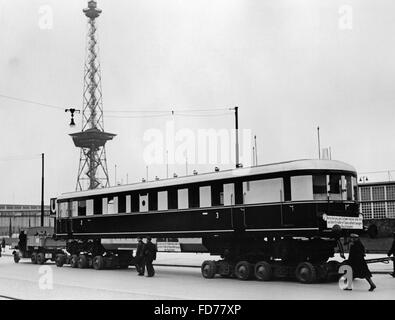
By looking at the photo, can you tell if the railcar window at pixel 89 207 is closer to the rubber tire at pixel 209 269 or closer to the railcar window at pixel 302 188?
the rubber tire at pixel 209 269

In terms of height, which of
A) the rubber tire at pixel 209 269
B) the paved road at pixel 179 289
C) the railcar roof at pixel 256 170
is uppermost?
the railcar roof at pixel 256 170

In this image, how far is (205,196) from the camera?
73.7 feet

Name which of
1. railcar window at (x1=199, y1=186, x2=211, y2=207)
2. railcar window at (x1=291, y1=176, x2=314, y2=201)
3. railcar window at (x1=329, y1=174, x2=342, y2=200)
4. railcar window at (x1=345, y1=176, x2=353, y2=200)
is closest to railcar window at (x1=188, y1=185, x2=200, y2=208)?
railcar window at (x1=199, y1=186, x2=211, y2=207)

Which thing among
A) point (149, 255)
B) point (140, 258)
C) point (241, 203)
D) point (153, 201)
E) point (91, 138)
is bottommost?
point (140, 258)

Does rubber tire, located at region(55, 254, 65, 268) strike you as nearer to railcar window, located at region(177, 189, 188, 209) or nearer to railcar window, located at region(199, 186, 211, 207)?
railcar window, located at region(177, 189, 188, 209)

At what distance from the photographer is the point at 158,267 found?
29.6m

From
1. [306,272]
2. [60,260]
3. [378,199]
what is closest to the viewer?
[306,272]

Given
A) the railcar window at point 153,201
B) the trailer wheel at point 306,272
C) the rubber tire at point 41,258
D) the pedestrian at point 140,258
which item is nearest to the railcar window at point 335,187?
the trailer wheel at point 306,272

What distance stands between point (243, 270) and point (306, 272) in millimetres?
2668

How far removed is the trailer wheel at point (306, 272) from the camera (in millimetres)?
18516

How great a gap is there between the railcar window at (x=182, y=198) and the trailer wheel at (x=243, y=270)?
3.54 m

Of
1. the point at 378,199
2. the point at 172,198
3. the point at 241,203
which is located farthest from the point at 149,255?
the point at 378,199

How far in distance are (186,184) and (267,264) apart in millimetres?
5056

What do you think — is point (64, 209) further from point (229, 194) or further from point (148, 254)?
point (229, 194)
